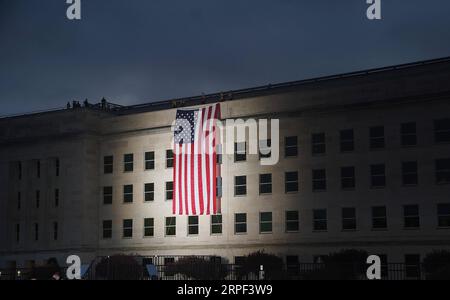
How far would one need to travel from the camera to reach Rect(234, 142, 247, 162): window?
68.9m

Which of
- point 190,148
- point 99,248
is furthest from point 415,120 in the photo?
point 99,248

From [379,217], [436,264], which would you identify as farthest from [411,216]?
[436,264]

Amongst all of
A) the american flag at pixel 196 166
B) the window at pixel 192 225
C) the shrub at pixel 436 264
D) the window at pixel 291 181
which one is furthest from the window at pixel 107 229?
the shrub at pixel 436 264

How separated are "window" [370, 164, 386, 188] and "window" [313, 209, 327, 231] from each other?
16.1ft

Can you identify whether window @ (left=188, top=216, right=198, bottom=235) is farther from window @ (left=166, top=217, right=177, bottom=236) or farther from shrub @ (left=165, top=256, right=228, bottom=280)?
shrub @ (left=165, top=256, right=228, bottom=280)

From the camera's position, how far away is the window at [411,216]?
199 ft

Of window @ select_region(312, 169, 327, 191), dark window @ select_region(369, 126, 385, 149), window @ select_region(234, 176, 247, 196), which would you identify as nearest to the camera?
dark window @ select_region(369, 126, 385, 149)

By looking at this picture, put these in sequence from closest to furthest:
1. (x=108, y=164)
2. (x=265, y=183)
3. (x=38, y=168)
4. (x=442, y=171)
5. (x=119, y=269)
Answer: (x=442, y=171), (x=119, y=269), (x=265, y=183), (x=108, y=164), (x=38, y=168)

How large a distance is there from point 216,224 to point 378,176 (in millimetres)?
15723

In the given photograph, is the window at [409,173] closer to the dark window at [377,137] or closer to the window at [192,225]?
the dark window at [377,137]

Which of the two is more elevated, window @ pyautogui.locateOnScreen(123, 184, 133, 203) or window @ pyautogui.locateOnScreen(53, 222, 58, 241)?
window @ pyautogui.locateOnScreen(123, 184, 133, 203)

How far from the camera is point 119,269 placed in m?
60.2

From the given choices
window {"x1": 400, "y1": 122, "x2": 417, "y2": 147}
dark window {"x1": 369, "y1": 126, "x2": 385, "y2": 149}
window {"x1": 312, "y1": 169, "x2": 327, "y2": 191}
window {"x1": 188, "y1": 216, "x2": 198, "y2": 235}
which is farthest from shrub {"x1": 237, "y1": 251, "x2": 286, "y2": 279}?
window {"x1": 400, "y1": 122, "x2": 417, "y2": 147}

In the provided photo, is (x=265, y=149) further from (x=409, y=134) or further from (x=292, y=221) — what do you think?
(x=409, y=134)
